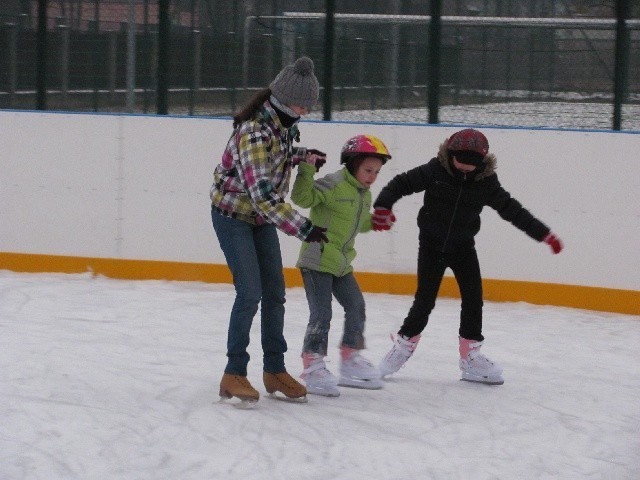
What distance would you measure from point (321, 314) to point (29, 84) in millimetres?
3972

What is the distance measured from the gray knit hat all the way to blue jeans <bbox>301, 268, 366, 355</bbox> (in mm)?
718

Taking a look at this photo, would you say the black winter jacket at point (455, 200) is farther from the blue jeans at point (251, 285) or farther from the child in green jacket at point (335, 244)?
the blue jeans at point (251, 285)

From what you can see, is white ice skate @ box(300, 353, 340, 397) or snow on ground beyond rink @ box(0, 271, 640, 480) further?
white ice skate @ box(300, 353, 340, 397)

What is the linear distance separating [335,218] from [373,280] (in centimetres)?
265

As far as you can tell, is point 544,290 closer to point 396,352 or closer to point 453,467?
point 396,352

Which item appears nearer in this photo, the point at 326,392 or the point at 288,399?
the point at 288,399

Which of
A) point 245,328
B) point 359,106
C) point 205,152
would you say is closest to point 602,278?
point 359,106

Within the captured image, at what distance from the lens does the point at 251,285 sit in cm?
461

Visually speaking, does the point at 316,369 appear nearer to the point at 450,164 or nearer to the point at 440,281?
the point at 440,281

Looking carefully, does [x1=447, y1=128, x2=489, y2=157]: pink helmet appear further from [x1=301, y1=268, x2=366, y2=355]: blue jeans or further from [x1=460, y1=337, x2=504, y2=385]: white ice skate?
[x1=460, y1=337, x2=504, y2=385]: white ice skate

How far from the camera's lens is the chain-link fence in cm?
745

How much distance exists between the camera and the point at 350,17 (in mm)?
7875

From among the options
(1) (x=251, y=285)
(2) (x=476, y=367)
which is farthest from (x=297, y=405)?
(2) (x=476, y=367)

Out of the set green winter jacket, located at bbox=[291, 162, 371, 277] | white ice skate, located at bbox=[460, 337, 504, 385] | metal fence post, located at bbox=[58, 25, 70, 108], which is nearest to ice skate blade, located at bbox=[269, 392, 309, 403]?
green winter jacket, located at bbox=[291, 162, 371, 277]
